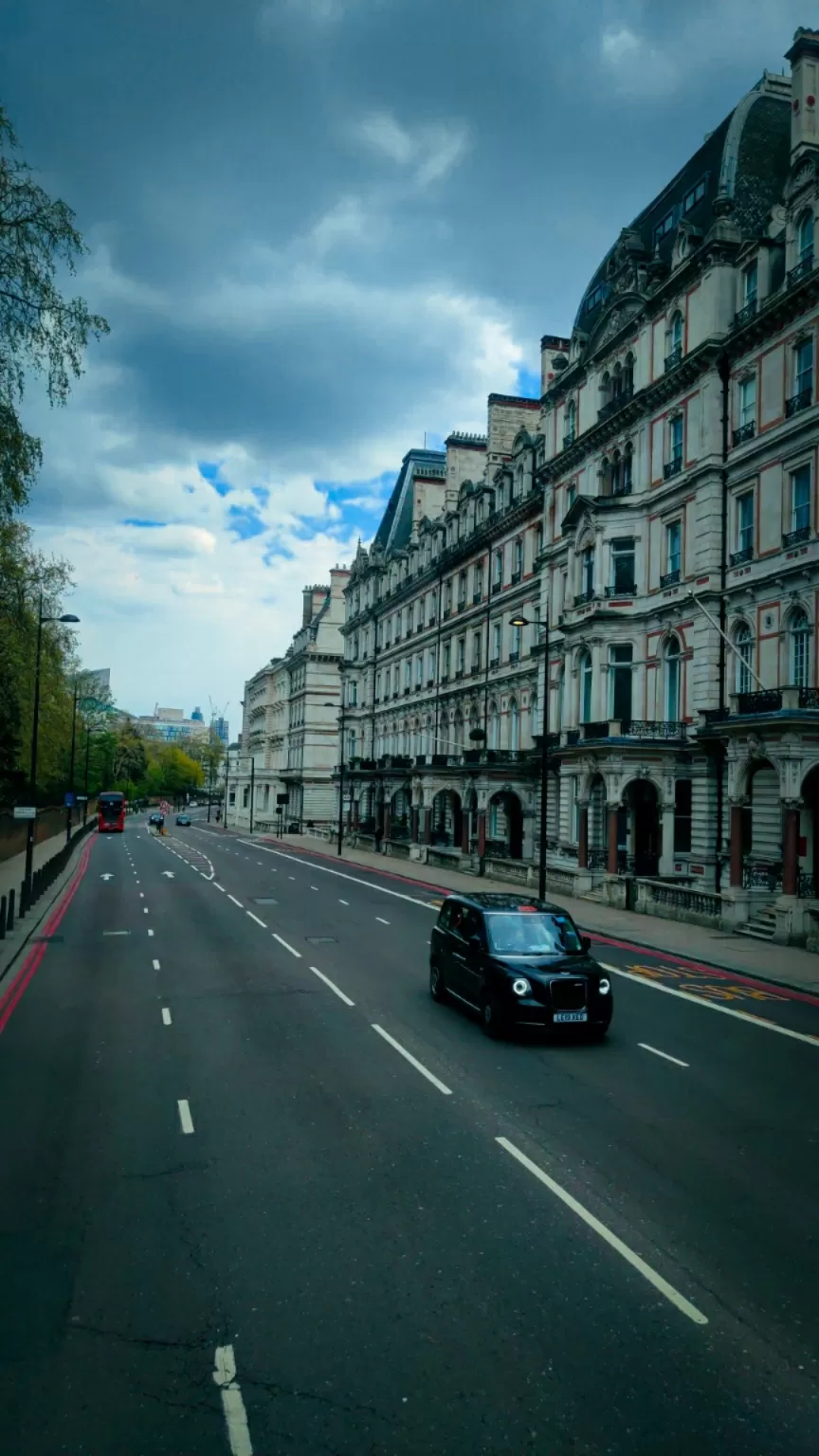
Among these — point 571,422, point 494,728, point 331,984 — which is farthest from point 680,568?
point 331,984

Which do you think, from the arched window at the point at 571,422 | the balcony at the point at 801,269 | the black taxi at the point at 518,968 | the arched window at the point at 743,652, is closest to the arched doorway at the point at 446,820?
the arched window at the point at 571,422

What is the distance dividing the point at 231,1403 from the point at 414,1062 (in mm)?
7063

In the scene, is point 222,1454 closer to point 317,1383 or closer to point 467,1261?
point 317,1383

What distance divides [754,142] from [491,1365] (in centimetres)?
3774

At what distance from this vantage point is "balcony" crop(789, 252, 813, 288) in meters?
26.4

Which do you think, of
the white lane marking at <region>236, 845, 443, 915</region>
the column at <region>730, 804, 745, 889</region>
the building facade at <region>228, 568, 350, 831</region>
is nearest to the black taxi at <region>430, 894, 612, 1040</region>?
the column at <region>730, 804, 745, 889</region>

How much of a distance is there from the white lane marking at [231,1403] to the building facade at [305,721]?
78111 millimetres

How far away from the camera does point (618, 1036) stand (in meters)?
14.1

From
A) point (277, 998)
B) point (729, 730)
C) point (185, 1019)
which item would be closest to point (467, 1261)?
point (185, 1019)

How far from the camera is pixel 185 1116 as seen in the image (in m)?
10.3

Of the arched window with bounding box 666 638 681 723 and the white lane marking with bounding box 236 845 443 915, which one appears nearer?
the arched window with bounding box 666 638 681 723

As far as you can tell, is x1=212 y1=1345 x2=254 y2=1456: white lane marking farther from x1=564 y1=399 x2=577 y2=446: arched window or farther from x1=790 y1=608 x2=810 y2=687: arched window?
x1=564 y1=399 x2=577 y2=446: arched window

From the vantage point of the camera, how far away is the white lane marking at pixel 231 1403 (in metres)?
5.07

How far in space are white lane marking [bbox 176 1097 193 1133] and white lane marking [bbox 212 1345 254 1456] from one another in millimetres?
4106
